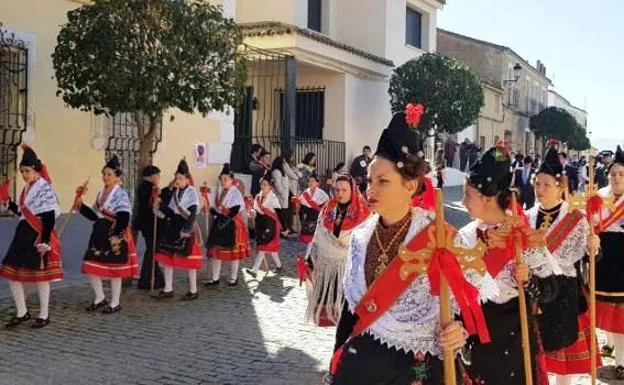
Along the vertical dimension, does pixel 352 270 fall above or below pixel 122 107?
below

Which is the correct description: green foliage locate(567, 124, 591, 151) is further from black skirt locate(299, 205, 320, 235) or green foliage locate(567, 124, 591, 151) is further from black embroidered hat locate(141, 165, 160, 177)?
black embroidered hat locate(141, 165, 160, 177)

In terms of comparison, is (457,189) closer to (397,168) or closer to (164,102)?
(164,102)

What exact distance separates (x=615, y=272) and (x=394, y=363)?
3777 mm

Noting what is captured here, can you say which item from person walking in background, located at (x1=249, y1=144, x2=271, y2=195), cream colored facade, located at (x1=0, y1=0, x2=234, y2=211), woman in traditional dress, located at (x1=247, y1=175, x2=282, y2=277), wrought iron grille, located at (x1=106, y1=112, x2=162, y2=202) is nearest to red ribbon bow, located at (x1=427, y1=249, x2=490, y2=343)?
woman in traditional dress, located at (x1=247, y1=175, x2=282, y2=277)

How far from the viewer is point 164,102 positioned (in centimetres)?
836

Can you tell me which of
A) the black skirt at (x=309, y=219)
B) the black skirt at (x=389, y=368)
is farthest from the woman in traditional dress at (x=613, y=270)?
the black skirt at (x=309, y=219)

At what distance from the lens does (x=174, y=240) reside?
27.8ft

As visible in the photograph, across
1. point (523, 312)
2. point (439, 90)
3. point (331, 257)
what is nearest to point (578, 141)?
point (439, 90)

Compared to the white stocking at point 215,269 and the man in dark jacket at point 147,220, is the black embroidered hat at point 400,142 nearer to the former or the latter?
the man in dark jacket at point 147,220

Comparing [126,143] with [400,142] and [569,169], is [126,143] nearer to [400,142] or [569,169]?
[569,169]

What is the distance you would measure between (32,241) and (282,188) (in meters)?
7.08

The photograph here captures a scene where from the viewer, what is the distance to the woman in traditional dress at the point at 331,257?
5930 millimetres

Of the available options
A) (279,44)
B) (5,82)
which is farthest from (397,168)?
(279,44)

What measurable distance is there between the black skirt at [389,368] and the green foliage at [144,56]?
5.81 m
